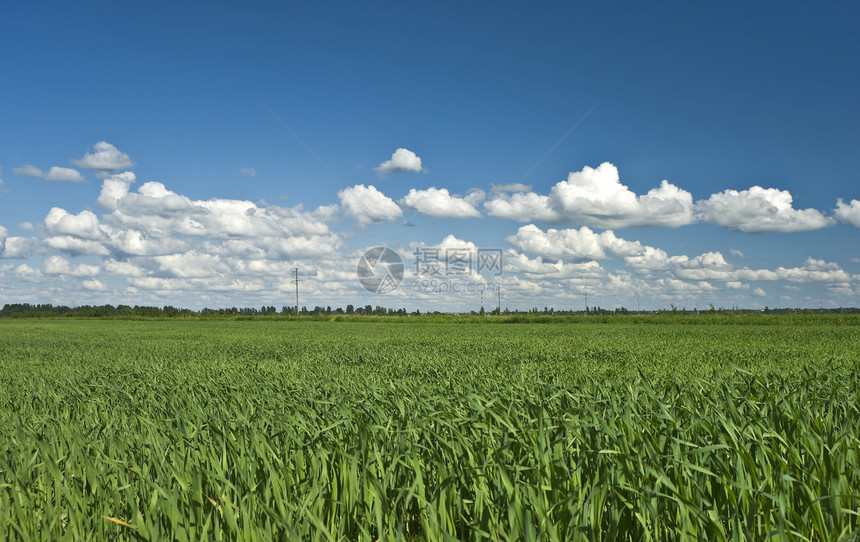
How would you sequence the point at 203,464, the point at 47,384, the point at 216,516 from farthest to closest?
the point at 47,384 → the point at 203,464 → the point at 216,516

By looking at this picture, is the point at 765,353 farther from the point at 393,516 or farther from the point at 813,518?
the point at 393,516

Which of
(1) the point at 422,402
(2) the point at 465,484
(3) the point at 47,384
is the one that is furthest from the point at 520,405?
(3) the point at 47,384

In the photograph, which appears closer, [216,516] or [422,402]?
[216,516]

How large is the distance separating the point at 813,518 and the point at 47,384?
8.69m

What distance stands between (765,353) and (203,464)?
1275cm

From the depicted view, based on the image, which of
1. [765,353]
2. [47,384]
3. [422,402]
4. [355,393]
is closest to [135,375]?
[47,384]

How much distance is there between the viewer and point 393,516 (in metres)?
2.02

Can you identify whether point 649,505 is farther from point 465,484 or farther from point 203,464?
point 203,464

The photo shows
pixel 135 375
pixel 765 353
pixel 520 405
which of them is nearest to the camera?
pixel 520 405

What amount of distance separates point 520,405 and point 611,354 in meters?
8.82

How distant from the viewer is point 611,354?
12008 millimetres

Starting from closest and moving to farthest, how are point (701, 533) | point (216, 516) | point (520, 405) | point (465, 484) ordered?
point (701, 533) < point (216, 516) < point (465, 484) < point (520, 405)

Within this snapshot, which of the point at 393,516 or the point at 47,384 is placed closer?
the point at 393,516

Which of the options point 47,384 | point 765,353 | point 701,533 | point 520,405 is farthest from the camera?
point 765,353
